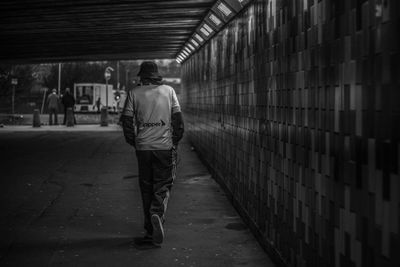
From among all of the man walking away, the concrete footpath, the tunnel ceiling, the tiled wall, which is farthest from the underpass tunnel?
the tunnel ceiling

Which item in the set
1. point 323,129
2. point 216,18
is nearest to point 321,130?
point 323,129

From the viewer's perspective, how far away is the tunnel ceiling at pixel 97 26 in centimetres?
1243

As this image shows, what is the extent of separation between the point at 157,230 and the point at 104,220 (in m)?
1.66

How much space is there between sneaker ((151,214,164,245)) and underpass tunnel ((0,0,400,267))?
3.11 feet

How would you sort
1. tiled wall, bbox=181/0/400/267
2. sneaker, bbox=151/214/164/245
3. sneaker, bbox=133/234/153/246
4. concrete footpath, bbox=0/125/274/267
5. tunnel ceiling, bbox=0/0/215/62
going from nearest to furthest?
tiled wall, bbox=181/0/400/267 < concrete footpath, bbox=0/125/274/267 < sneaker, bbox=151/214/164/245 < sneaker, bbox=133/234/153/246 < tunnel ceiling, bbox=0/0/215/62

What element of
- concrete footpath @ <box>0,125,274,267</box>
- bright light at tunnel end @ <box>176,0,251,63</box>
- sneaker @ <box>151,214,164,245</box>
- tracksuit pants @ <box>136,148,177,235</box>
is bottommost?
concrete footpath @ <box>0,125,274,267</box>

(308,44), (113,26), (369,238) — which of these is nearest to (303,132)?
(308,44)

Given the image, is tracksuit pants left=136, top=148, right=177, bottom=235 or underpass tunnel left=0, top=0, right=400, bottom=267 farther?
tracksuit pants left=136, top=148, right=177, bottom=235

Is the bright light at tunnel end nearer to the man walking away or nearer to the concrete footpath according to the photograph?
the man walking away

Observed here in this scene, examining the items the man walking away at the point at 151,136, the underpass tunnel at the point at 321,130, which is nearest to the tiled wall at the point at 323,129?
the underpass tunnel at the point at 321,130

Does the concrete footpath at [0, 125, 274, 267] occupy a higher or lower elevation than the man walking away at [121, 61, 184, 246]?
lower

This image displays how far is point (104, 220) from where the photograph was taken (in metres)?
7.89

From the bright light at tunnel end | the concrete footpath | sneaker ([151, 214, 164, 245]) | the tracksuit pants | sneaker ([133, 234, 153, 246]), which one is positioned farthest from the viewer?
the bright light at tunnel end

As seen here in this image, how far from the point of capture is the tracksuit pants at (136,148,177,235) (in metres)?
6.61
